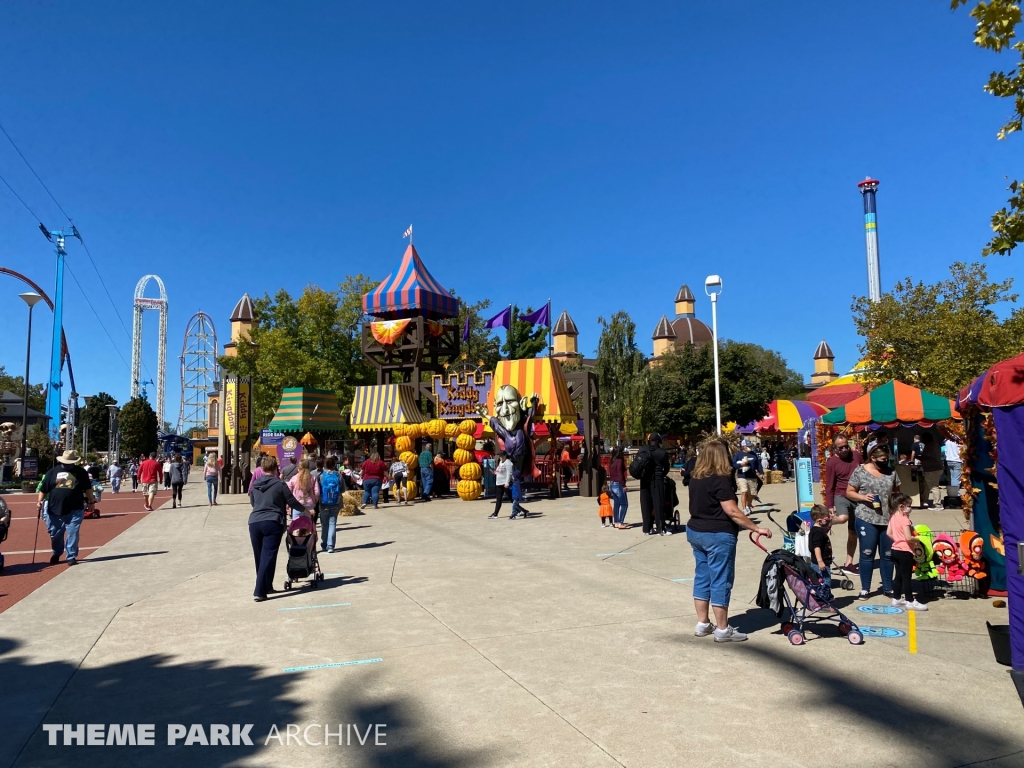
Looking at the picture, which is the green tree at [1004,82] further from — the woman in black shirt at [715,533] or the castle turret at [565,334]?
the castle turret at [565,334]

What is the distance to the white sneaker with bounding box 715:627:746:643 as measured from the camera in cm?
589

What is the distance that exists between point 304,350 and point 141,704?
40365 mm

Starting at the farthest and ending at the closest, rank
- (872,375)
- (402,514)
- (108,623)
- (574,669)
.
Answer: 1. (872,375)
2. (402,514)
3. (108,623)
4. (574,669)

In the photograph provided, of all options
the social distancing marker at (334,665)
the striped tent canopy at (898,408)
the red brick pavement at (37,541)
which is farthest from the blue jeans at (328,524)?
the striped tent canopy at (898,408)

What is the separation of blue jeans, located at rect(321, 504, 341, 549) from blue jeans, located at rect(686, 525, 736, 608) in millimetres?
7035

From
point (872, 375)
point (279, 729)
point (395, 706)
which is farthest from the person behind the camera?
point (872, 375)

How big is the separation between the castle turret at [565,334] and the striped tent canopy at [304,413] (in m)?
79.5

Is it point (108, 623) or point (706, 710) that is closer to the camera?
point (706, 710)

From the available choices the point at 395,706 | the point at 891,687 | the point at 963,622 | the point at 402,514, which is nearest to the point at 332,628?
the point at 395,706

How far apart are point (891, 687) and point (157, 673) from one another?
17.3 ft

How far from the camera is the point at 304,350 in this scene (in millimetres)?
43719

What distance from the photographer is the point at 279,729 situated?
4344 mm

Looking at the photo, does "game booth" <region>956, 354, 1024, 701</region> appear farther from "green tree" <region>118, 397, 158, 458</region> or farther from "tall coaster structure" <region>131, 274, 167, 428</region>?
"tall coaster structure" <region>131, 274, 167, 428</region>

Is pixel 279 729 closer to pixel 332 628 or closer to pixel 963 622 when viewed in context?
pixel 332 628
